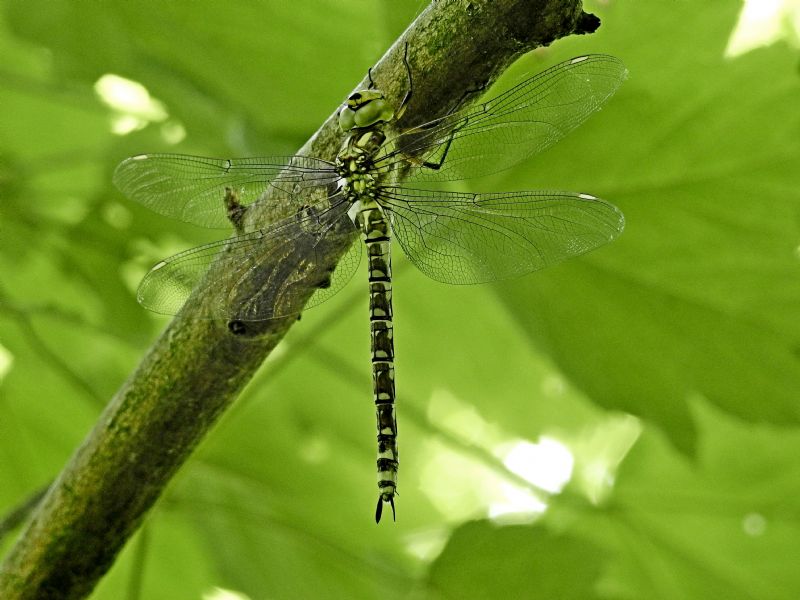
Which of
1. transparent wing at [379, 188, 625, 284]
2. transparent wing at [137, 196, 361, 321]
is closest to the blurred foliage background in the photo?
transparent wing at [379, 188, 625, 284]

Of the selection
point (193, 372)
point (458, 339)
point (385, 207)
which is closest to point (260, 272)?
point (193, 372)

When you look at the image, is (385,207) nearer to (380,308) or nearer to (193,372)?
(380,308)

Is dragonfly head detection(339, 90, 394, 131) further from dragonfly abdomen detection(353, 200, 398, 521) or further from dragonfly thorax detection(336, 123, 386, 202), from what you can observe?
dragonfly abdomen detection(353, 200, 398, 521)

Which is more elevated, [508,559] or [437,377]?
[437,377]

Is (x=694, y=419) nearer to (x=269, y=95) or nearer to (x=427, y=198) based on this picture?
(x=427, y=198)

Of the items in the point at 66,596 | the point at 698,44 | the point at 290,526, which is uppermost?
the point at 698,44

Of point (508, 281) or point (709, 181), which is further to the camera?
point (508, 281)

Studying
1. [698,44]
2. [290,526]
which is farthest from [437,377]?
[698,44]

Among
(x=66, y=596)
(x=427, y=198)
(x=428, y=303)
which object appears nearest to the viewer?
(x=66, y=596)
